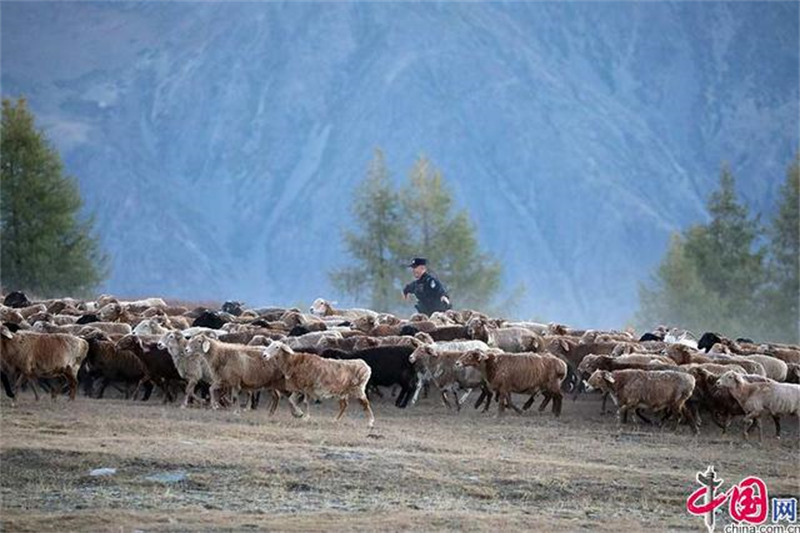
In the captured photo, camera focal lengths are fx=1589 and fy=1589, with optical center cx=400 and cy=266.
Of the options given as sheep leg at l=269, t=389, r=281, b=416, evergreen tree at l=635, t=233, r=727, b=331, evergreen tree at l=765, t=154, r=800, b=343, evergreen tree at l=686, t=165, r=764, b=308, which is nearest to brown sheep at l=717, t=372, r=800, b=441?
sheep leg at l=269, t=389, r=281, b=416

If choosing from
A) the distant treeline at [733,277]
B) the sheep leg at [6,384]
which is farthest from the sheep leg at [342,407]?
the distant treeline at [733,277]

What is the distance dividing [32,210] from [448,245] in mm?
19324

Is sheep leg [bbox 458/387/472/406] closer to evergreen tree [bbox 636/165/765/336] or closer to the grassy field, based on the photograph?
the grassy field

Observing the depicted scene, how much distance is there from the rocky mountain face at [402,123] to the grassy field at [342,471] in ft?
349

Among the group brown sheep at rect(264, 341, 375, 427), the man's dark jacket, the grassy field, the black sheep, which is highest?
the man's dark jacket

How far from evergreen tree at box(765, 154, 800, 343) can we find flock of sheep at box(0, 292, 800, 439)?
172 ft

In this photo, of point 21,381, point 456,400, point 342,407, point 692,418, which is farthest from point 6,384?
point 692,418

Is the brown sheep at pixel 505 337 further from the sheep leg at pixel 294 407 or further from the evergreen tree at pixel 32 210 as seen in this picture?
the evergreen tree at pixel 32 210

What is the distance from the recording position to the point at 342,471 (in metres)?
20.4

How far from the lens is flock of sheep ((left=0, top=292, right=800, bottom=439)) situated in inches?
992

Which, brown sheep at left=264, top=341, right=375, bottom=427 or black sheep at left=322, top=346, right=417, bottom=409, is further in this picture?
black sheep at left=322, top=346, right=417, bottom=409

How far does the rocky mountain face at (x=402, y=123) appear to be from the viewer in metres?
148

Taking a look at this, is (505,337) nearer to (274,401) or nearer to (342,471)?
(274,401)

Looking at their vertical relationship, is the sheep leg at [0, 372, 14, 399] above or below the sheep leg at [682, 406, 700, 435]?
below
